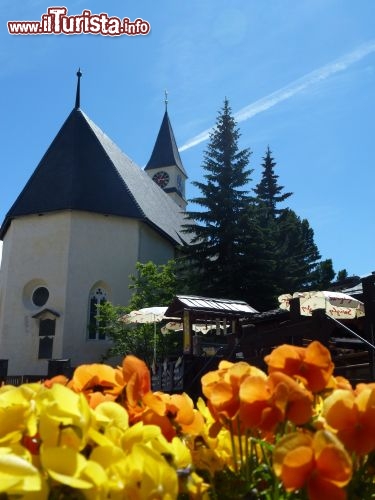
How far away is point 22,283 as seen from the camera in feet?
85.2

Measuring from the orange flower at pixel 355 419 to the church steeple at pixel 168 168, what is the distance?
44956 mm

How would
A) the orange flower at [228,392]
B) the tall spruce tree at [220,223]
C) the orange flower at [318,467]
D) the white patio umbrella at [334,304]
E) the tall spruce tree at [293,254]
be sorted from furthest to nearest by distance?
the tall spruce tree at [293,254] < the tall spruce tree at [220,223] < the white patio umbrella at [334,304] < the orange flower at [228,392] < the orange flower at [318,467]

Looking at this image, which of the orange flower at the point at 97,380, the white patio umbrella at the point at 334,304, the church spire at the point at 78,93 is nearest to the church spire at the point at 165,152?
the church spire at the point at 78,93

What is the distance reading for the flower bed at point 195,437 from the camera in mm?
787

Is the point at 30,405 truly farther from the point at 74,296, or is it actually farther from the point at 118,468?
the point at 74,296

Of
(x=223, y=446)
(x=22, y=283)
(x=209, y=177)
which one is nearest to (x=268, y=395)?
(x=223, y=446)

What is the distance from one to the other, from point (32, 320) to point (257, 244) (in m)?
10.3

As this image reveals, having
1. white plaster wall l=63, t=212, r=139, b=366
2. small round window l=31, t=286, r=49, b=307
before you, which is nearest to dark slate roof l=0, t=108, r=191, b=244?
white plaster wall l=63, t=212, r=139, b=366

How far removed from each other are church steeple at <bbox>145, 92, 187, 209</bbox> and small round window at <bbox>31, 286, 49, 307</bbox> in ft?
70.3

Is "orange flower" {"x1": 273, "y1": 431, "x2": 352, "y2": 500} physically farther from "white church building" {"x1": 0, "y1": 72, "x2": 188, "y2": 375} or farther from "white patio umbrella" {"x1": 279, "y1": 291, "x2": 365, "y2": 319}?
"white church building" {"x1": 0, "y1": 72, "x2": 188, "y2": 375}

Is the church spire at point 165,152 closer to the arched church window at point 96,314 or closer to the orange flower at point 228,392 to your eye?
the arched church window at point 96,314

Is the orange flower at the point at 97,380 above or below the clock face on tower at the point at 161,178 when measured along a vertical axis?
below

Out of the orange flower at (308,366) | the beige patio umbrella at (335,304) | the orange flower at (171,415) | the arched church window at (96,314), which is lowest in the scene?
the orange flower at (171,415)

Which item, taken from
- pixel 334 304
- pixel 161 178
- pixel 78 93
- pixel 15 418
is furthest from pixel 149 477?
pixel 161 178
